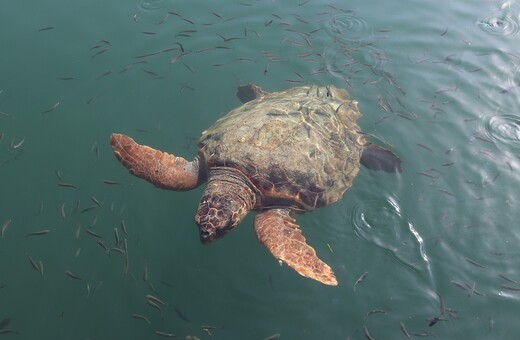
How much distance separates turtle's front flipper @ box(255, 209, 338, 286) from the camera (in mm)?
4227

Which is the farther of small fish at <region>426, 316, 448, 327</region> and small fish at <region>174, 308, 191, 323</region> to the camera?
small fish at <region>174, 308, 191, 323</region>

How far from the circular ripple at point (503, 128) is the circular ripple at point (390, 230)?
248cm

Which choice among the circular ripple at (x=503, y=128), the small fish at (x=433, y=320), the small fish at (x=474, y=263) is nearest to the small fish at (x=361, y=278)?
the small fish at (x=433, y=320)

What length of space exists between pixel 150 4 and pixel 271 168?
6.16 metres

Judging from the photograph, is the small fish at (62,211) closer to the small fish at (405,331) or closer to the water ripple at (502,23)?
the small fish at (405,331)

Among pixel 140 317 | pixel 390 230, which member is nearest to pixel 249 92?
pixel 390 230

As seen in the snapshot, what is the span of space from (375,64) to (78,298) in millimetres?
6657

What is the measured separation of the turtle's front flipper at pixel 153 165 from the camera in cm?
514

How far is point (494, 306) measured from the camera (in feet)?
15.3

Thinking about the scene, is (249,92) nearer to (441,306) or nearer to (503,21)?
(441,306)

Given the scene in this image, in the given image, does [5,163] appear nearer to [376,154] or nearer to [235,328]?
[235,328]

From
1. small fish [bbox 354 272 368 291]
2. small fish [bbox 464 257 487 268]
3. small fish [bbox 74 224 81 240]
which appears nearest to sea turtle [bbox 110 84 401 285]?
small fish [bbox 354 272 368 291]

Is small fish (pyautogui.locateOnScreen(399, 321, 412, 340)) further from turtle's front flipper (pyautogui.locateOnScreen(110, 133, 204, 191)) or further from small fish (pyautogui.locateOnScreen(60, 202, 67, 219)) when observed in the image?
small fish (pyautogui.locateOnScreen(60, 202, 67, 219))

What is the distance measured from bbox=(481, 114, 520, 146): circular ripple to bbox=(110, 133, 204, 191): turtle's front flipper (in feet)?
16.8
